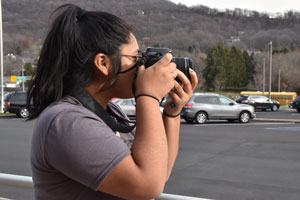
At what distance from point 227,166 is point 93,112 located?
7.37 m

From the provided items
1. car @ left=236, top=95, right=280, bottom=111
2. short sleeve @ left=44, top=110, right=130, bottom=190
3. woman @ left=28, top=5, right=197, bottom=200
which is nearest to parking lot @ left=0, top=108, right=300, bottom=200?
woman @ left=28, top=5, right=197, bottom=200

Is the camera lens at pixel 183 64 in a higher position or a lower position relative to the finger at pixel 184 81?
higher

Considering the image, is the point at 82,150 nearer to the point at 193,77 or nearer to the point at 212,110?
the point at 193,77

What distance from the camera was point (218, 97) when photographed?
20.8 metres

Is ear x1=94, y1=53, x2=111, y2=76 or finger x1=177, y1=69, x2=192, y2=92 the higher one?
ear x1=94, y1=53, x2=111, y2=76

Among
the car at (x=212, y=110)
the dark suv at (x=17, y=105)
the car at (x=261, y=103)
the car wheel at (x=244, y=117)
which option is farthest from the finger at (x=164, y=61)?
the car at (x=261, y=103)

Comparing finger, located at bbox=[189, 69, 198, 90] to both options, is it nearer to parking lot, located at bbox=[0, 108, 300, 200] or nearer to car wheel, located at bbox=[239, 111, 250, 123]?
parking lot, located at bbox=[0, 108, 300, 200]

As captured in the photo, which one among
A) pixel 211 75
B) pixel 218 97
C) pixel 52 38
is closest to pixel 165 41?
pixel 211 75

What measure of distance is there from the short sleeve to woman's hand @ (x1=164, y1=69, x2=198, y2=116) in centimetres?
45

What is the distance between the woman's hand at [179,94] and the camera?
1.59 m

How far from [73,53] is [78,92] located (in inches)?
5.2

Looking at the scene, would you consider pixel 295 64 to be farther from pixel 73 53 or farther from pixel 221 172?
pixel 73 53

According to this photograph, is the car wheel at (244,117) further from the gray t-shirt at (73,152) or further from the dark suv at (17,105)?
the gray t-shirt at (73,152)

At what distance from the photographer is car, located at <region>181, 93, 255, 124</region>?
19906 mm
